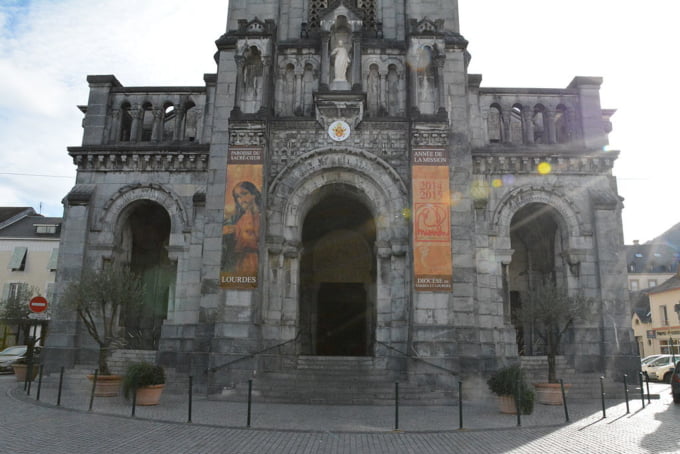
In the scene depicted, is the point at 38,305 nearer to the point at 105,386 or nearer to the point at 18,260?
the point at 105,386

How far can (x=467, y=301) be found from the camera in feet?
65.4

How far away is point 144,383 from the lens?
1543 centimetres

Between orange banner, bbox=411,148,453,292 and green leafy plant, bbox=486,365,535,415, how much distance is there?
16.1 ft

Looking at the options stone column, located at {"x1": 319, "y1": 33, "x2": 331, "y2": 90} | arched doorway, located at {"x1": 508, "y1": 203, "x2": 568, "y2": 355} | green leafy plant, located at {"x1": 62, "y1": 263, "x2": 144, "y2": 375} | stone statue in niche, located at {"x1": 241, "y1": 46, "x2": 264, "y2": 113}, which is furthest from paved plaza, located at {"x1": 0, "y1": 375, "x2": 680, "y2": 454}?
stone column, located at {"x1": 319, "y1": 33, "x2": 331, "y2": 90}

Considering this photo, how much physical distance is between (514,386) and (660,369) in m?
Result: 19.4

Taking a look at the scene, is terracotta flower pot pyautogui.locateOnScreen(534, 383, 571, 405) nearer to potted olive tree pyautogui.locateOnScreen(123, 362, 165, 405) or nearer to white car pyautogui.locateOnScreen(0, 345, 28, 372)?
potted olive tree pyautogui.locateOnScreen(123, 362, 165, 405)

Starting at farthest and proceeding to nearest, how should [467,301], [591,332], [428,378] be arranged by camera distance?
[591,332] < [467,301] < [428,378]

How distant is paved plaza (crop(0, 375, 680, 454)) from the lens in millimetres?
10672

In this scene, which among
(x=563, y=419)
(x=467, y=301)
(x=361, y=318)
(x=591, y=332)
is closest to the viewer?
(x=563, y=419)

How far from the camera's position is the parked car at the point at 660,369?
29109 mm

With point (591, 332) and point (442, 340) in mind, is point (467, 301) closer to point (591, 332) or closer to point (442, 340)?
point (442, 340)

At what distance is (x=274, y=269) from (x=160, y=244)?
8.32 metres

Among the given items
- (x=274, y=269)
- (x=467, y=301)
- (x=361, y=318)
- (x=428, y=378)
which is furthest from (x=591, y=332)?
(x=274, y=269)

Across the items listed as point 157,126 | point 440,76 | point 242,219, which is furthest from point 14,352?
point 440,76
